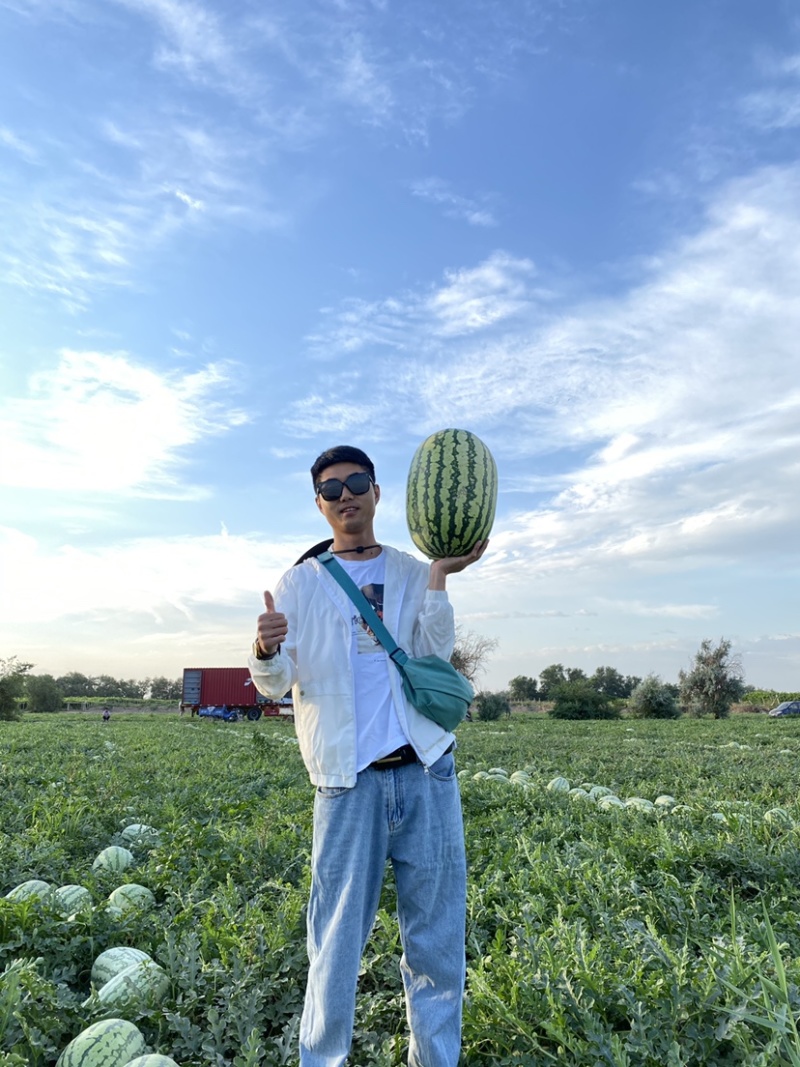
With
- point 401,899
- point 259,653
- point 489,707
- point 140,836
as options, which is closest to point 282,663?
point 259,653

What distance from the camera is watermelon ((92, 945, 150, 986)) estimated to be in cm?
351

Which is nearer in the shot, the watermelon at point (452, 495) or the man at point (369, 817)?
the man at point (369, 817)

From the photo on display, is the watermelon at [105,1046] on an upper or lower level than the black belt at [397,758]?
lower

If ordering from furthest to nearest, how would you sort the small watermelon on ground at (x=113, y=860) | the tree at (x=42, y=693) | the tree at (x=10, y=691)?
the tree at (x=42, y=693)
the tree at (x=10, y=691)
the small watermelon on ground at (x=113, y=860)

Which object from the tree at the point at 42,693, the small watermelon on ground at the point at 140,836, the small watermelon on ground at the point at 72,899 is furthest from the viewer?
the tree at the point at 42,693

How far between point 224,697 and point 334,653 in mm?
42485

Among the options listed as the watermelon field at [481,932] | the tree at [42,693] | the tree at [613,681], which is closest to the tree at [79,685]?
the tree at [42,693]

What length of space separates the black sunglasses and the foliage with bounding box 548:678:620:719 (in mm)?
38084

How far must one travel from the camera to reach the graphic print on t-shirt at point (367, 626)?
286 cm

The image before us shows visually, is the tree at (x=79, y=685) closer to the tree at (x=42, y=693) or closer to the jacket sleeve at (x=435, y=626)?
the tree at (x=42, y=693)

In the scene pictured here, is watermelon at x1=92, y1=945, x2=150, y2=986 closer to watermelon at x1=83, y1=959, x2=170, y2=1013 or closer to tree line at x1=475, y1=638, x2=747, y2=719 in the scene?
watermelon at x1=83, y1=959, x2=170, y2=1013

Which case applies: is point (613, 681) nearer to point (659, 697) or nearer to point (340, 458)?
point (659, 697)

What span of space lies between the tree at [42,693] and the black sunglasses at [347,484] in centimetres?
5821

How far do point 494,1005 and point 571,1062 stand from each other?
0.34 metres
